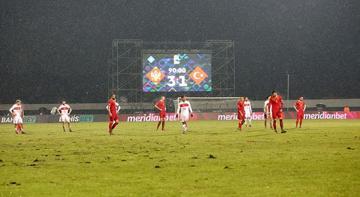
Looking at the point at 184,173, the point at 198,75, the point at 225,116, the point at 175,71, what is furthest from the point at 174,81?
the point at 184,173

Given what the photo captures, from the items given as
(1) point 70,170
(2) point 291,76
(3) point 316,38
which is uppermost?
(3) point 316,38

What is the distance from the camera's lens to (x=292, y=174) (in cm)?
1254

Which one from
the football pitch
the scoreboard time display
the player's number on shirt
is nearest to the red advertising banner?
the scoreboard time display

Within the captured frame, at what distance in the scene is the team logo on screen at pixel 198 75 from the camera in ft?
208

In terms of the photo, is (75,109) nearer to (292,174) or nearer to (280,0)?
(280,0)

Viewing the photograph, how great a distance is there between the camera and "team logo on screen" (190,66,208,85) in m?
63.4

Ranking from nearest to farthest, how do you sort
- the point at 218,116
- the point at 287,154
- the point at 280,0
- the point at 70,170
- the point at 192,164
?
1. the point at 70,170
2. the point at 192,164
3. the point at 287,154
4. the point at 218,116
5. the point at 280,0

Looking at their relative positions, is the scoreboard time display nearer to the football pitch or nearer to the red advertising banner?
the red advertising banner

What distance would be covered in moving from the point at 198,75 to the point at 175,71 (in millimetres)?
2545

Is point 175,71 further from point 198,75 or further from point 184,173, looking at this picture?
point 184,173

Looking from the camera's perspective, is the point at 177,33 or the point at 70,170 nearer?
the point at 70,170

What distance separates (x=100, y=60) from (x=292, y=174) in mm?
76215

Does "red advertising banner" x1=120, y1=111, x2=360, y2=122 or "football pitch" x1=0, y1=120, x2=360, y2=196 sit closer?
"football pitch" x1=0, y1=120, x2=360, y2=196

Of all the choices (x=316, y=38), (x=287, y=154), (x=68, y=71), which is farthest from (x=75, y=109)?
(x=287, y=154)
